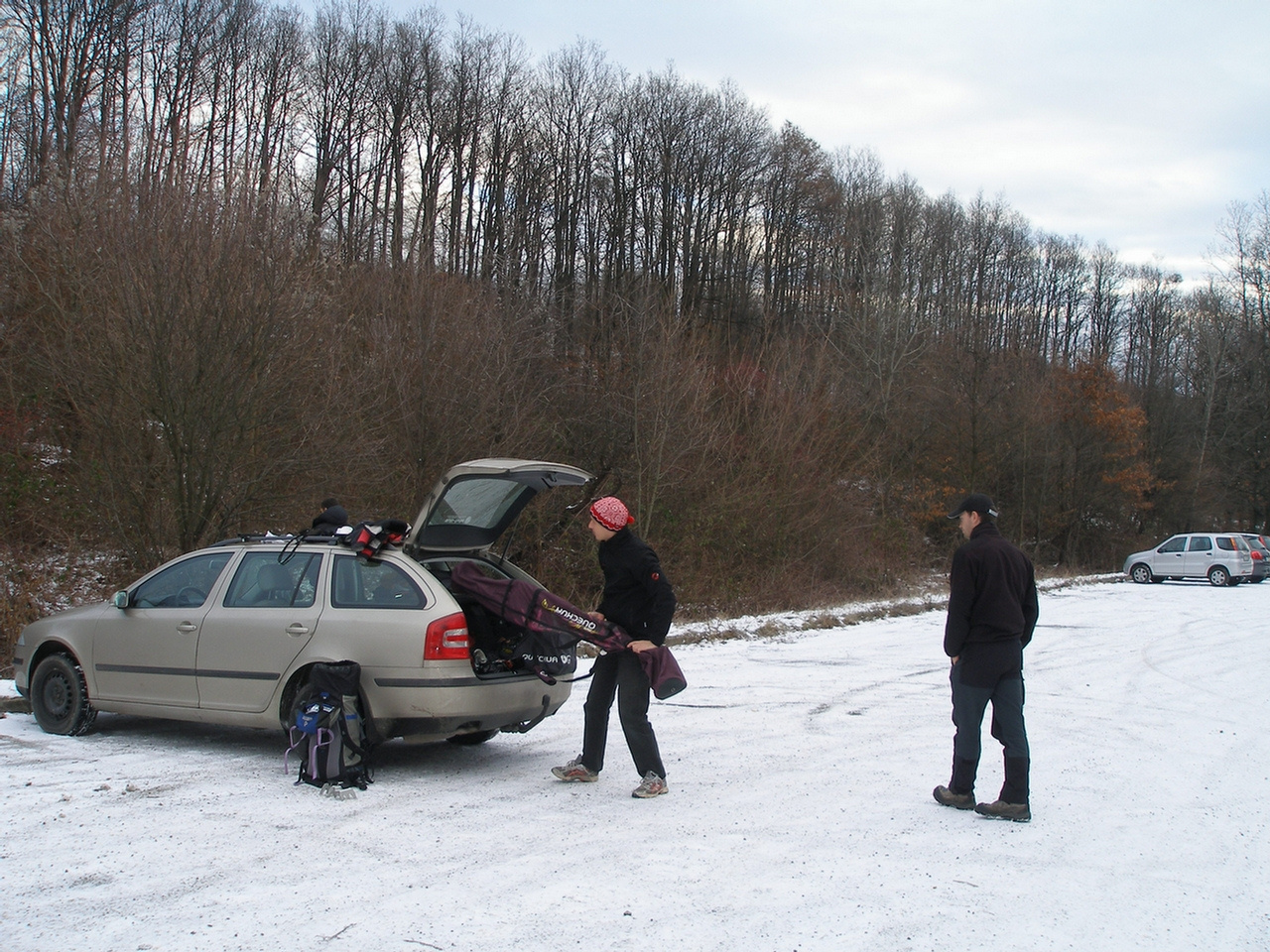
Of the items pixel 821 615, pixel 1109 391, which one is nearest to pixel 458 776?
pixel 821 615

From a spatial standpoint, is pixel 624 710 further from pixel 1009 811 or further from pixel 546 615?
pixel 1009 811

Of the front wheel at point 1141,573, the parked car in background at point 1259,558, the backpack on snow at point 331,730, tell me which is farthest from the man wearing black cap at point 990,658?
the front wheel at point 1141,573

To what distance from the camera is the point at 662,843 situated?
5.55 metres

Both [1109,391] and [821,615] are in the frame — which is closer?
[821,615]

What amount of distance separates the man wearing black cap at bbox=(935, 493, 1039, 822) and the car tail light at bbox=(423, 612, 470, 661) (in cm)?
307

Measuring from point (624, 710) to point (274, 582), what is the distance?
2.73m

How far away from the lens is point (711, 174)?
4575 cm

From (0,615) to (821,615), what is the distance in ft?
43.6

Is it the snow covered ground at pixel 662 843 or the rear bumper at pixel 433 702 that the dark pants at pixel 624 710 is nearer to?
the snow covered ground at pixel 662 843

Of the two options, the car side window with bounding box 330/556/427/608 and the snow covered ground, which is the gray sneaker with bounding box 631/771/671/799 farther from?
the car side window with bounding box 330/556/427/608

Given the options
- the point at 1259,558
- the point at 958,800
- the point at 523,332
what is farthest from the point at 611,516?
the point at 1259,558

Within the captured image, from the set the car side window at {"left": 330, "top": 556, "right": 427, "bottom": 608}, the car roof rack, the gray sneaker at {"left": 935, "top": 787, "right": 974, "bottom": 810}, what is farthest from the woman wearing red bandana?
the car roof rack

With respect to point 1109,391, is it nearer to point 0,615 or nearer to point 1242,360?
point 1242,360

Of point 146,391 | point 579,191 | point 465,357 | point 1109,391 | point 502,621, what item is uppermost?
point 579,191
